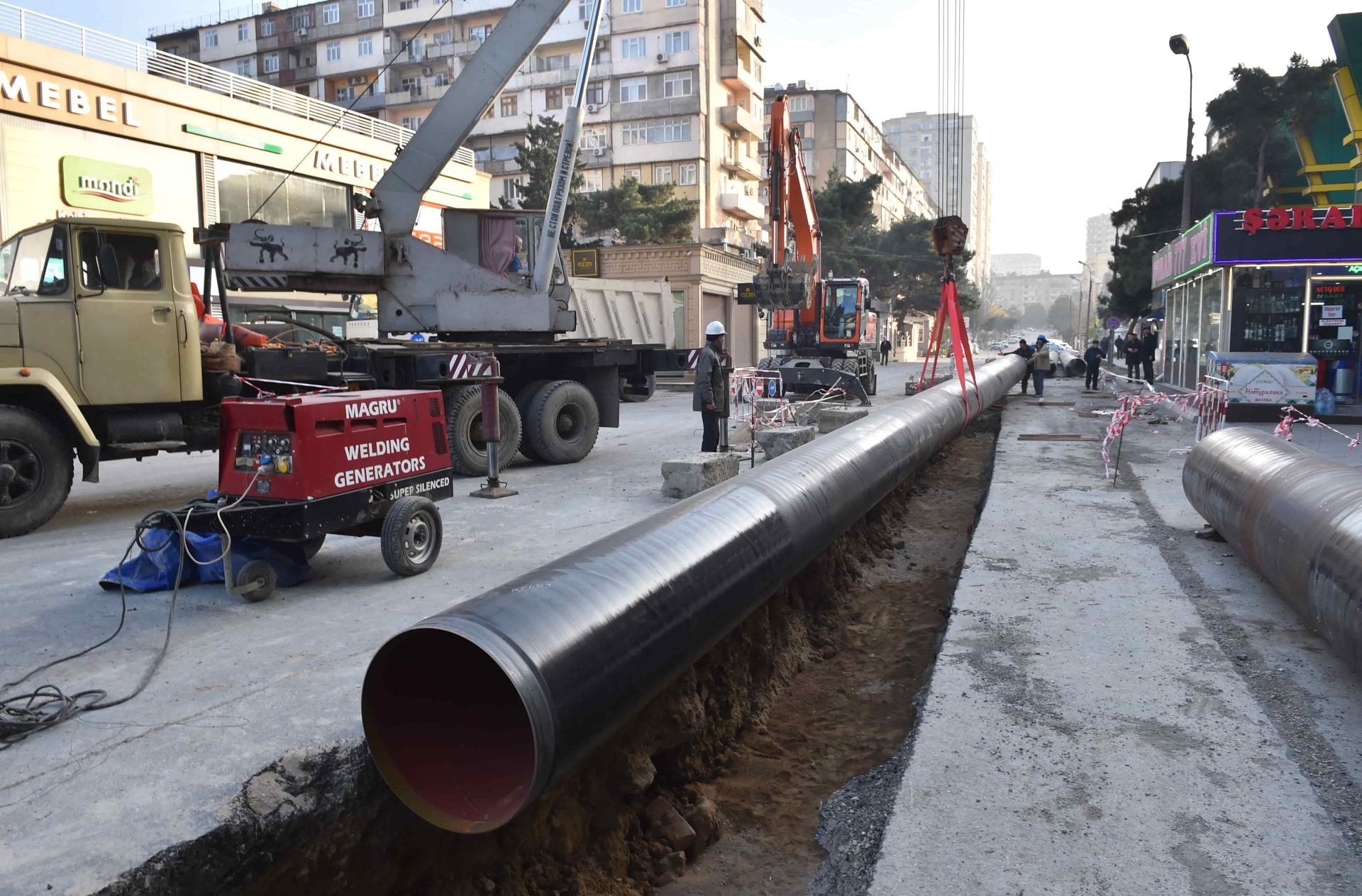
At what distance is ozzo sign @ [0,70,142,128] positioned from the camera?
54.9ft

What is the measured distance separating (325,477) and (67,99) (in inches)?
695

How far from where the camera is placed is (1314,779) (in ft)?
9.91

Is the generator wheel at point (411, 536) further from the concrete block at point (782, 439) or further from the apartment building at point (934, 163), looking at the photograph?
the apartment building at point (934, 163)

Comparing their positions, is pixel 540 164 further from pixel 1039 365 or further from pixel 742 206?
pixel 1039 365

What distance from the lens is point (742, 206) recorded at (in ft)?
160

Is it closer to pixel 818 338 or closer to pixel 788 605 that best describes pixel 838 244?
pixel 818 338

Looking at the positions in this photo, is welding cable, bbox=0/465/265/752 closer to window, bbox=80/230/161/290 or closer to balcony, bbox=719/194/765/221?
window, bbox=80/230/161/290

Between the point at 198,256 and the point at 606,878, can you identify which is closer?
the point at 606,878

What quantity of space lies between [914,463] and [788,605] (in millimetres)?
2912

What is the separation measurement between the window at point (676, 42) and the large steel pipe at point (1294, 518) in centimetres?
4237

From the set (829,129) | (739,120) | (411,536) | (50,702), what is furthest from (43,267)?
(829,129)

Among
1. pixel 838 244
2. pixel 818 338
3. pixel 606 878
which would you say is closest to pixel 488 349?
pixel 606 878

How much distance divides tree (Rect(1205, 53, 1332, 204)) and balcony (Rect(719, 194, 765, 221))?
76.8 feet

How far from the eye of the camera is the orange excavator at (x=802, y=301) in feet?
58.4
